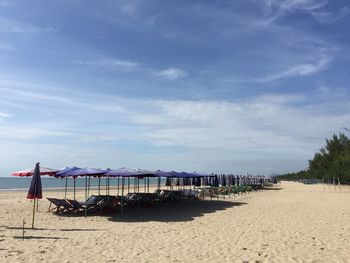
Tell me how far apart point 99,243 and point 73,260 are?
1918 mm

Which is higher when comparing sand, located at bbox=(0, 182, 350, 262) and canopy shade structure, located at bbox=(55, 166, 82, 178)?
canopy shade structure, located at bbox=(55, 166, 82, 178)

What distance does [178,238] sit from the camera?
10.7 metres

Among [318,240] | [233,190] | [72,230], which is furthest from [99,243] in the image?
[233,190]

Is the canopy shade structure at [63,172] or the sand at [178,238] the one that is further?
the canopy shade structure at [63,172]

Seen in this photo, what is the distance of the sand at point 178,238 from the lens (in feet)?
27.7

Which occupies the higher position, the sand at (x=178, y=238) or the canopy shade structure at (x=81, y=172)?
the canopy shade structure at (x=81, y=172)

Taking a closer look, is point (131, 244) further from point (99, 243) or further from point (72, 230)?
point (72, 230)

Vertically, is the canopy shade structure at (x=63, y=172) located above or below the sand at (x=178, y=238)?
above

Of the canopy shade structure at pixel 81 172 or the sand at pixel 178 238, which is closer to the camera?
the sand at pixel 178 238

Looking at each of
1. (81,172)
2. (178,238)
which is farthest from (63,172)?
(178,238)

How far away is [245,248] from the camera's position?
30.7 feet

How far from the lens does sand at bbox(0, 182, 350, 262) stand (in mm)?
8438

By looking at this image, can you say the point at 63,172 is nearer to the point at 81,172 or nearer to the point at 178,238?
the point at 81,172

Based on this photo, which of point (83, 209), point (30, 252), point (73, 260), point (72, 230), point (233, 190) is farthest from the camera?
point (233, 190)
